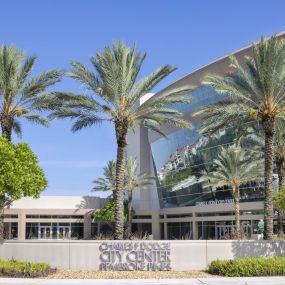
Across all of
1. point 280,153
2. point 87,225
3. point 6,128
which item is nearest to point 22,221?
point 87,225

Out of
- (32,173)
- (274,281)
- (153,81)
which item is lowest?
(274,281)

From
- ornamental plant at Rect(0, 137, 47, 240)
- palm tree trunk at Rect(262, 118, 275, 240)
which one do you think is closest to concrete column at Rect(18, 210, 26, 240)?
ornamental plant at Rect(0, 137, 47, 240)

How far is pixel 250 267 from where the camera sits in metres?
22.6

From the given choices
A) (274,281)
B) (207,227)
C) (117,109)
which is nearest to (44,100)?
(117,109)

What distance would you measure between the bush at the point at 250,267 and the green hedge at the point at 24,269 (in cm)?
744

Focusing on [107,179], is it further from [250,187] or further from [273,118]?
[273,118]

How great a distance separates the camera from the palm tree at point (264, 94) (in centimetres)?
2714

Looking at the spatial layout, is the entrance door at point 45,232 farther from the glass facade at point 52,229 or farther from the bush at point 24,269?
the bush at point 24,269

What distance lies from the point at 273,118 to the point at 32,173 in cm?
1247

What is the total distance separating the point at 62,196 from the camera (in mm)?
84375

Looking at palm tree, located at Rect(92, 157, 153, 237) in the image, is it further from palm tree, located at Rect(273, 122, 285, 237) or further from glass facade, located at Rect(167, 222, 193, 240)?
palm tree, located at Rect(273, 122, 285, 237)

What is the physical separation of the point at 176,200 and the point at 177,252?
54.5 meters

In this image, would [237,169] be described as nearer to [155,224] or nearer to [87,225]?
[155,224]

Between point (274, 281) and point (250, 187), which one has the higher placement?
point (250, 187)
